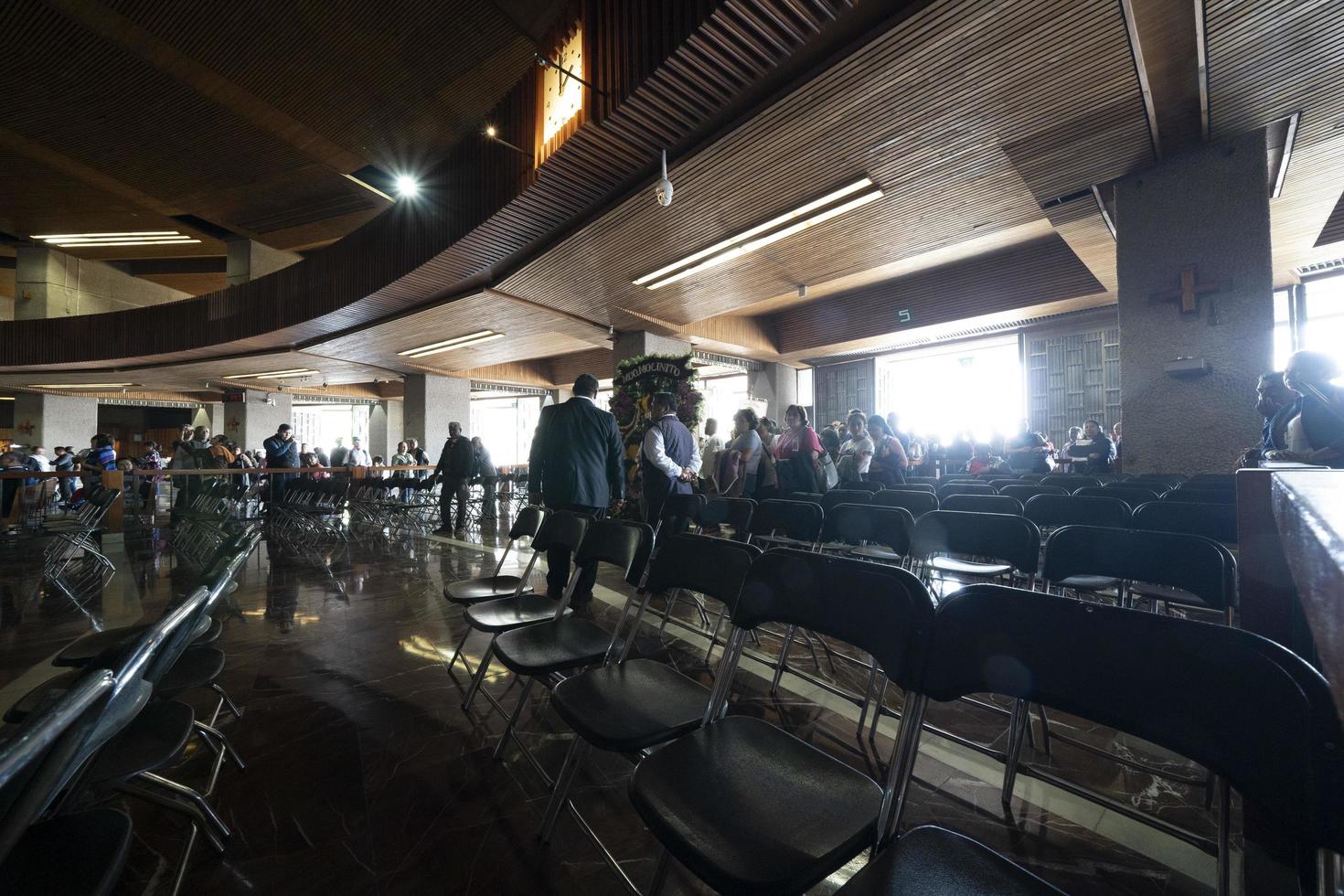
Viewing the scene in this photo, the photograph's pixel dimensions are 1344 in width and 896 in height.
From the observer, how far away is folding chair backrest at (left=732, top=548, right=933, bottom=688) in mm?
1357

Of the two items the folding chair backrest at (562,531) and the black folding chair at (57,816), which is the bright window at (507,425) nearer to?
the folding chair backrest at (562,531)

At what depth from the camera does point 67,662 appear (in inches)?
84.5

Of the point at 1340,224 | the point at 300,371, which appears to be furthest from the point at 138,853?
the point at 300,371

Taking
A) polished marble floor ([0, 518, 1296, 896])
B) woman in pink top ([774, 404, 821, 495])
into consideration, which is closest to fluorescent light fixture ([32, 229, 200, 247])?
polished marble floor ([0, 518, 1296, 896])

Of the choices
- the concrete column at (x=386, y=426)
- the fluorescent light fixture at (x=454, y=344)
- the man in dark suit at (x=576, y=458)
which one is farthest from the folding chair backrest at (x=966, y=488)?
the concrete column at (x=386, y=426)

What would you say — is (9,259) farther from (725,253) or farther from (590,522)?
(590,522)

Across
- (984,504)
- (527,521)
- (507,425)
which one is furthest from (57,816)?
(507,425)

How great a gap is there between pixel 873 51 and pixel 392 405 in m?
21.0

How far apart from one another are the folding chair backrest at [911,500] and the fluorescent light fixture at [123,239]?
15526mm

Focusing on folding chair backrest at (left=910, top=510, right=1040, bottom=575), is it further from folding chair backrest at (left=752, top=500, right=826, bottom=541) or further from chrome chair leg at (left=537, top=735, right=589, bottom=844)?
chrome chair leg at (left=537, top=735, right=589, bottom=844)

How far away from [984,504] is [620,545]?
225 cm

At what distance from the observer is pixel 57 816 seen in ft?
3.99

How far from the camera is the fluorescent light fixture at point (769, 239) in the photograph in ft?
18.9

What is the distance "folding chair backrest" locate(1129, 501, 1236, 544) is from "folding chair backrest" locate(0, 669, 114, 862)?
3.58 m
